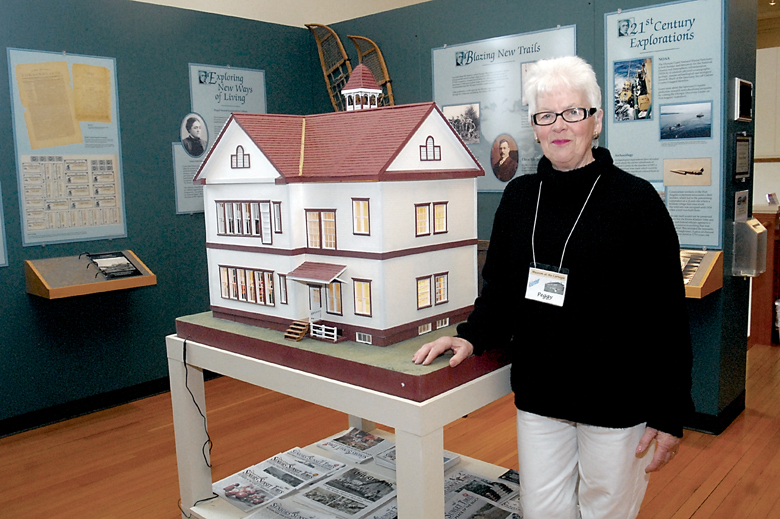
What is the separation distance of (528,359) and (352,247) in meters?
0.65

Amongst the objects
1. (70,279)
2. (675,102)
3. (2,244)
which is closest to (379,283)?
(675,102)

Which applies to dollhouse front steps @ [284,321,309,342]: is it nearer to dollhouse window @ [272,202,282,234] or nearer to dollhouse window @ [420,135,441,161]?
dollhouse window @ [272,202,282,234]

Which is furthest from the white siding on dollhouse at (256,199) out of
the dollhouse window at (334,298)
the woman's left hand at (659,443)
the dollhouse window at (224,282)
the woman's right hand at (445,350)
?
the woman's left hand at (659,443)

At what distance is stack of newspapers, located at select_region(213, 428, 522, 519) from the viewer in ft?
8.30

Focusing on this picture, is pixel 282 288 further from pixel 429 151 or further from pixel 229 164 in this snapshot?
pixel 429 151

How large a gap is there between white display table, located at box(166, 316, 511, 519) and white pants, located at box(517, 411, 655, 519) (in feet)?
0.70

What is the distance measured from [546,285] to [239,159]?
1213 mm

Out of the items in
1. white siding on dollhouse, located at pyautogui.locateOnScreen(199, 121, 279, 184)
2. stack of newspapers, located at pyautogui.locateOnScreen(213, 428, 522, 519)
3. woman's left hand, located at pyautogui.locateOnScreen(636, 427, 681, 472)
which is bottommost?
stack of newspapers, located at pyautogui.locateOnScreen(213, 428, 522, 519)

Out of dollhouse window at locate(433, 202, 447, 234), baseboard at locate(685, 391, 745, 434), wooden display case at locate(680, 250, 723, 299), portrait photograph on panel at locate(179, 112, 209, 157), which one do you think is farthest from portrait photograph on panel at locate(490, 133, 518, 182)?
dollhouse window at locate(433, 202, 447, 234)

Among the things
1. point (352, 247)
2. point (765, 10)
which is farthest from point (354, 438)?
point (765, 10)

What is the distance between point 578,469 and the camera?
1921 mm

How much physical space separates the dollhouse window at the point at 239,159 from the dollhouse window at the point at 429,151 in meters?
0.64

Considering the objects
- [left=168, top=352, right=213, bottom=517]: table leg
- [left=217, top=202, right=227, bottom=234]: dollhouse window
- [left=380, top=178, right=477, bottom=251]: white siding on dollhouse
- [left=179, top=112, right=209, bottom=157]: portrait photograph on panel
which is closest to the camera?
[left=380, top=178, right=477, bottom=251]: white siding on dollhouse

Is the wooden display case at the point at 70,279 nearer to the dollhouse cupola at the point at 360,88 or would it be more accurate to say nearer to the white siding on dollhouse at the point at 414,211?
the dollhouse cupola at the point at 360,88
